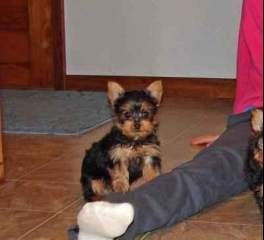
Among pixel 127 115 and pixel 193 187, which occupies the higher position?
pixel 127 115

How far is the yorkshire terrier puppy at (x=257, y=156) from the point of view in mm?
1306

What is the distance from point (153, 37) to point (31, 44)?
0.83 m

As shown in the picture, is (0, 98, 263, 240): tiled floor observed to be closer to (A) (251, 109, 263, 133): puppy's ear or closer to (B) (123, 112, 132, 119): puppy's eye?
(B) (123, 112, 132, 119): puppy's eye

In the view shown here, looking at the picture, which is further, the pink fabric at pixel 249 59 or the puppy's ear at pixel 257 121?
the pink fabric at pixel 249 59

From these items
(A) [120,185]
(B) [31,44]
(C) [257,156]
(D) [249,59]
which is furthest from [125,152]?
(B) [31,44]

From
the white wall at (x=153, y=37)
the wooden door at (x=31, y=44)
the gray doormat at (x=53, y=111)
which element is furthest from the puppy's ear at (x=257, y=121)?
the wooden door at (x=31, y=44)

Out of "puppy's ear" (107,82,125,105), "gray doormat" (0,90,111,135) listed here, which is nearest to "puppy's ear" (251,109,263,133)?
"puppy's ear" (107,82,125,105)

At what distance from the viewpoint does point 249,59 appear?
224cm

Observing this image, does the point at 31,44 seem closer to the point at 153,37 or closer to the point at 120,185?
the point at 153,37

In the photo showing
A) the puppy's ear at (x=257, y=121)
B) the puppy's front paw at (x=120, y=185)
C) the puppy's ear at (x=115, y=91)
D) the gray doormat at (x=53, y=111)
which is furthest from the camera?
the gray doormat at (x=53, y=111)

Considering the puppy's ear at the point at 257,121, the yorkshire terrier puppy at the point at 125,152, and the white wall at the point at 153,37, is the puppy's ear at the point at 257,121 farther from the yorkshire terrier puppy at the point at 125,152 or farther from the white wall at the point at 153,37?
the white wall at the point at 153,37

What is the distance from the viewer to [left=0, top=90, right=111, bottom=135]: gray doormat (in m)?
3.18

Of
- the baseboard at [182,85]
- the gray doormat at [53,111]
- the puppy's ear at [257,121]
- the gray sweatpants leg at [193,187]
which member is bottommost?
the gray doormat at [53,111]

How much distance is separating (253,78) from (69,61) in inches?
90.6
